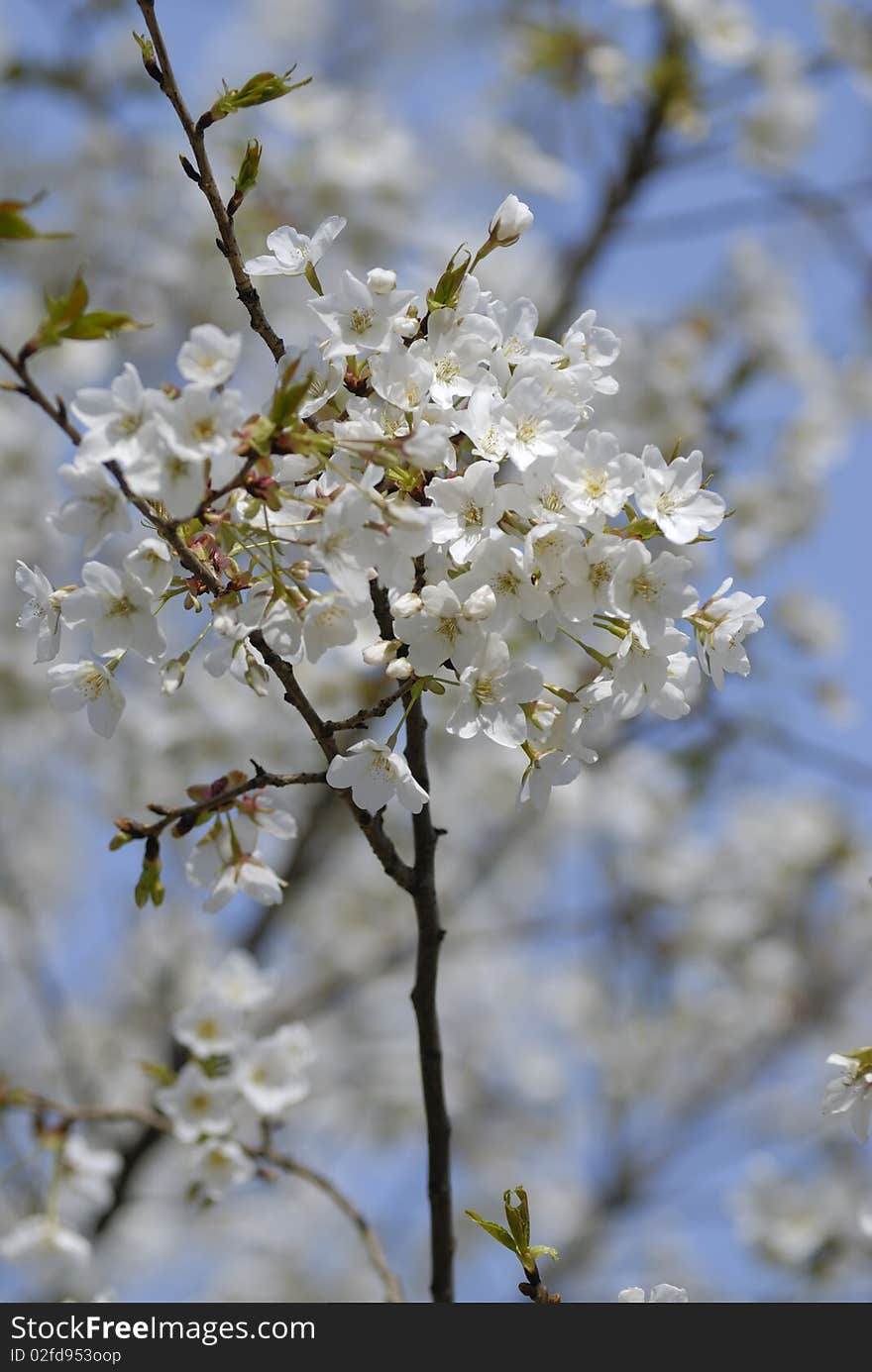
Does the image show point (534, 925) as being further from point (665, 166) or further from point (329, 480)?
point (329, 480)

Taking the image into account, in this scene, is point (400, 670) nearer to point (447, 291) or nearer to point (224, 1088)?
point (447, 291)

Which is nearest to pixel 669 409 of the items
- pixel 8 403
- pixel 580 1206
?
pixel 8 403

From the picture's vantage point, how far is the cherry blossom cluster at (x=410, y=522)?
54.6 inches

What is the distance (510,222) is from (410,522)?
59cm

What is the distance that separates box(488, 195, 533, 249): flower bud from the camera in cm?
171

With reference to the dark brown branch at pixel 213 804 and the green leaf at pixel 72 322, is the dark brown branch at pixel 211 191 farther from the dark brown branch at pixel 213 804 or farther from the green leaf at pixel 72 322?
the dark brown branch at pixel 213 804

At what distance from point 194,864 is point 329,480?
62 centimetres

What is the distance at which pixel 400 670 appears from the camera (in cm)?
152

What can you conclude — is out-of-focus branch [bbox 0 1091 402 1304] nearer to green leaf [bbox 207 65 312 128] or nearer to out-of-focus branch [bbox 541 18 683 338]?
green leaf [bbox 207 65 312 128]

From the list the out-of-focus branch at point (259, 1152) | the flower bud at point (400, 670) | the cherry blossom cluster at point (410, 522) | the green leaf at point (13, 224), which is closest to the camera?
the green leaf at point (13, 224)

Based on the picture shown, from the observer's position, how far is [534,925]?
220 inches

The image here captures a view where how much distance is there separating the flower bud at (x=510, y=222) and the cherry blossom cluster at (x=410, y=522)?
0.18 m

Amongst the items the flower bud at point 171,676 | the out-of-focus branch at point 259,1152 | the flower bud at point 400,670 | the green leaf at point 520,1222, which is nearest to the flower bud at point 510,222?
the flower bud at point 400,670

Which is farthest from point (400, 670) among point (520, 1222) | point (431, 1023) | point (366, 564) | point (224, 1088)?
point (224, 1088)
